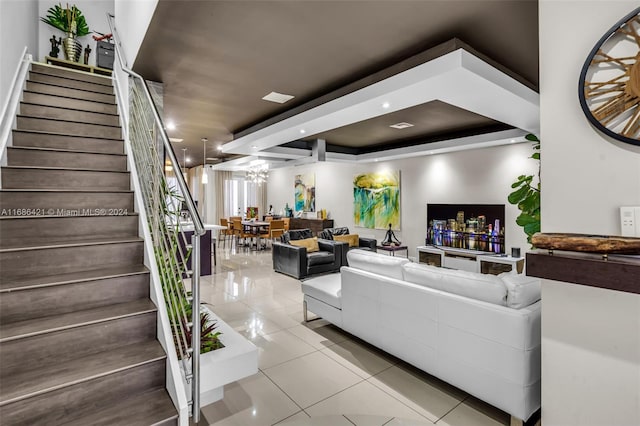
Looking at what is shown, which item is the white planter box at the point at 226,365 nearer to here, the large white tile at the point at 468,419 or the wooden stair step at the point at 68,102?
the large white tile at the point at 468,419

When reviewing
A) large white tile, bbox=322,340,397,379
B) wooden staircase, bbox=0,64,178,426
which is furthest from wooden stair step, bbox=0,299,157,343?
large white tile, bbox=322,340,397,379

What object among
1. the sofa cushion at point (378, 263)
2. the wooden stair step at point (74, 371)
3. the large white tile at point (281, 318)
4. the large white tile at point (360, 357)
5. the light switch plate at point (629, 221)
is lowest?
the large white tile at point (360, 357)

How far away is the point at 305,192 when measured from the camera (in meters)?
10.5

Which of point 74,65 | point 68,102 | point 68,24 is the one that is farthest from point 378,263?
point 68,24

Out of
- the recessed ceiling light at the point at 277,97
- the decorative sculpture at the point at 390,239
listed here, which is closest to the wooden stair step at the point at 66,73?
the recessed ceiling light at the point at 277,97

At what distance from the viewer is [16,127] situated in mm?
2920

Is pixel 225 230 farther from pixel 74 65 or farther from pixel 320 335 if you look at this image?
pixel 320 335

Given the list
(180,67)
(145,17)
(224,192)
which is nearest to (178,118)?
(180,67)

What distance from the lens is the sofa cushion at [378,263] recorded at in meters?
2.80

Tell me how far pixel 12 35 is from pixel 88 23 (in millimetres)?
3069

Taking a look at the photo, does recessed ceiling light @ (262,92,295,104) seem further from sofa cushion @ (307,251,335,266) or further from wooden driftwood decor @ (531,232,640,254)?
wooden driftwood decor @ (531,232,640,254)

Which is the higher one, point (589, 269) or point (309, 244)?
point (589, 269)

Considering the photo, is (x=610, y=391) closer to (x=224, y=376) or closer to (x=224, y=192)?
(x=224, y=376)

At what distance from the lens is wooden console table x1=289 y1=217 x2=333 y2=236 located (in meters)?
9.59
